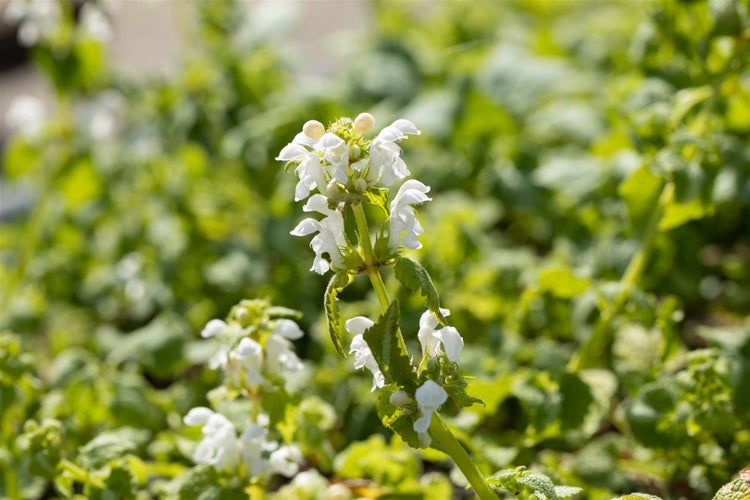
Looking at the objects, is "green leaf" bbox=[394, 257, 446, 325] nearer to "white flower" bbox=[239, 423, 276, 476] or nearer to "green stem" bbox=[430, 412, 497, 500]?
"green stem" bbox=[430, 412, 497, 500]

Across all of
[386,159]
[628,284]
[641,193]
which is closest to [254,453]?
[386,159]

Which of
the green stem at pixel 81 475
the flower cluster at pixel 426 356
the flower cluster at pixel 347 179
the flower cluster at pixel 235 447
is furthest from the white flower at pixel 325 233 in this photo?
the green stem at pixel 81 475

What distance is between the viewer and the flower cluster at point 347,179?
125 centimetres

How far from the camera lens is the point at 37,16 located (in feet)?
8.93

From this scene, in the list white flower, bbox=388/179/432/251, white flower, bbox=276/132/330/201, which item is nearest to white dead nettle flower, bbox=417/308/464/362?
white flower, bbox=388/179/432/251

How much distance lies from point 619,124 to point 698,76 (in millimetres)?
376

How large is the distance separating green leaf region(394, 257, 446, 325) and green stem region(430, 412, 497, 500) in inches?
6.4

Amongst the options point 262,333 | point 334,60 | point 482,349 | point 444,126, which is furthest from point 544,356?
point 334,60

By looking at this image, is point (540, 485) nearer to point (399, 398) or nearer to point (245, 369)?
point (399, 398)

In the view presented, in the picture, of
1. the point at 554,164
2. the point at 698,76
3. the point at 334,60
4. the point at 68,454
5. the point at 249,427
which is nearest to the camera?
the point at 249,427

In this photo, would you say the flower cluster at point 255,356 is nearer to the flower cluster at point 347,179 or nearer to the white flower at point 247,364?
the white flower at point 247,364

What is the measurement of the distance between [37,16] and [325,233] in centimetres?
181

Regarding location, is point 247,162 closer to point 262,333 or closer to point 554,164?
point 554,164

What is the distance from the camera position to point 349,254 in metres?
1.28
